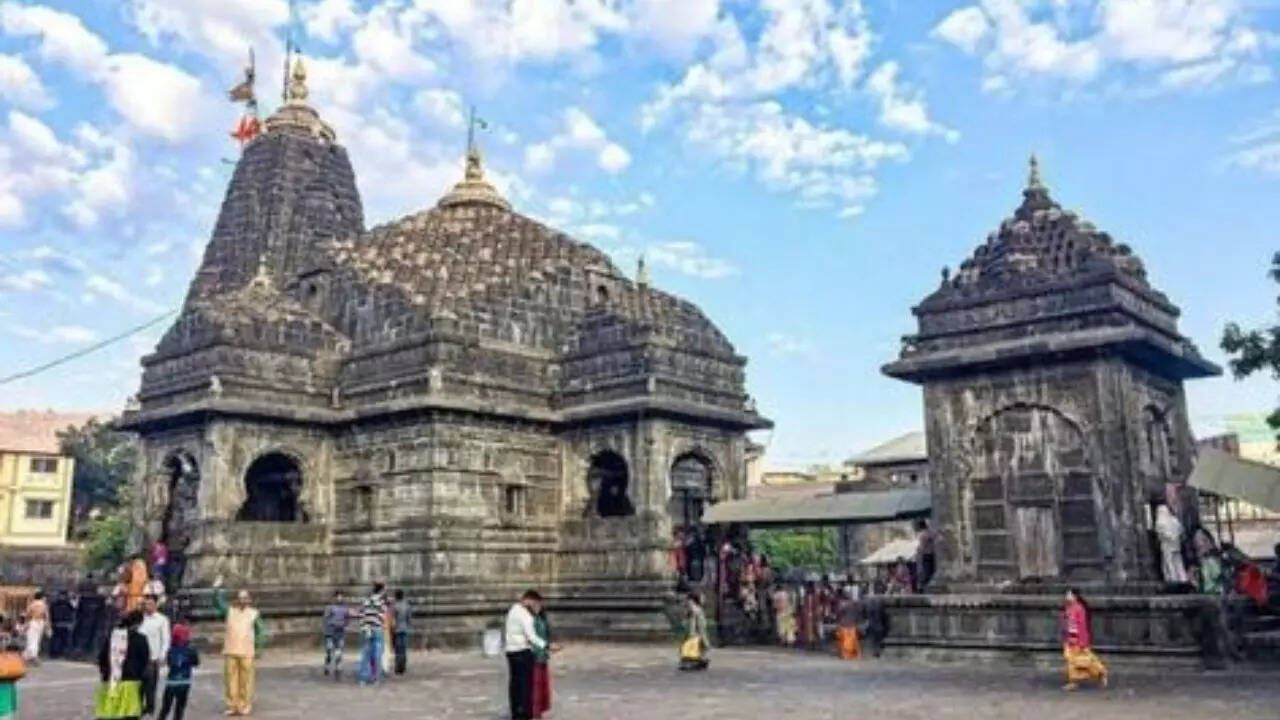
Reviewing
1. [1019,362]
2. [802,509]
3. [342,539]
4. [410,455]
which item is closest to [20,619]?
[342,539]

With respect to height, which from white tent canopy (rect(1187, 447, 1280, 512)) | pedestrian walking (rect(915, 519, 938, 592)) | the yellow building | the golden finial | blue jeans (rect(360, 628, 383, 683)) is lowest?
blue jeans (rect(360, 628, 383, 683))

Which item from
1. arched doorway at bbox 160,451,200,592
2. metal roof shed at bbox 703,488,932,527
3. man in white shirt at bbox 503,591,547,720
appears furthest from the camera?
arched doorway at bbox 160,451,200,592

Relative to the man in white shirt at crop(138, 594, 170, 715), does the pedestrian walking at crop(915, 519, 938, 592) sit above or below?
above

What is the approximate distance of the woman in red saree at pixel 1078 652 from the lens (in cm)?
1458

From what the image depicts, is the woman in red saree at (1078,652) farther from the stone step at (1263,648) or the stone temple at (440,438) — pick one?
the stone temple at (440,438)

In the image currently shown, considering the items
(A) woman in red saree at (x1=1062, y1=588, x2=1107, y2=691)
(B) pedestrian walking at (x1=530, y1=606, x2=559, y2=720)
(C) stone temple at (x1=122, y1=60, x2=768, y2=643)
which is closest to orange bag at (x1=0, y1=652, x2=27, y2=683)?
(B) pedestrian walking at (x1=530, y1=606, x2=559, y2=720)

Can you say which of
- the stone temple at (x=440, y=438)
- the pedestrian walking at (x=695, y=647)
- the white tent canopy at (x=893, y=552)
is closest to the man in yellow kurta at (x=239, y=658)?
the pedestrian walking at (x=695, y=647)

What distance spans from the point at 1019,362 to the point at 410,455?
14283mm

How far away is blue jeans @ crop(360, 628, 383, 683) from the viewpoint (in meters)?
17.8

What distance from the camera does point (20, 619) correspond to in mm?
28781

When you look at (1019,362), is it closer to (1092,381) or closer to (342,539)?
(1092,381)

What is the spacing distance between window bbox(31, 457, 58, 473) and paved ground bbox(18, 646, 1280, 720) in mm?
48390

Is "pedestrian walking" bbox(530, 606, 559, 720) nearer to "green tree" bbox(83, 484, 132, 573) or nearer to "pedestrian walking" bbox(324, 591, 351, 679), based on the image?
"pedestrian walking" bbox(324, 591, 351, 679)

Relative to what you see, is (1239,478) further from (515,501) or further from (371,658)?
(515,501)
